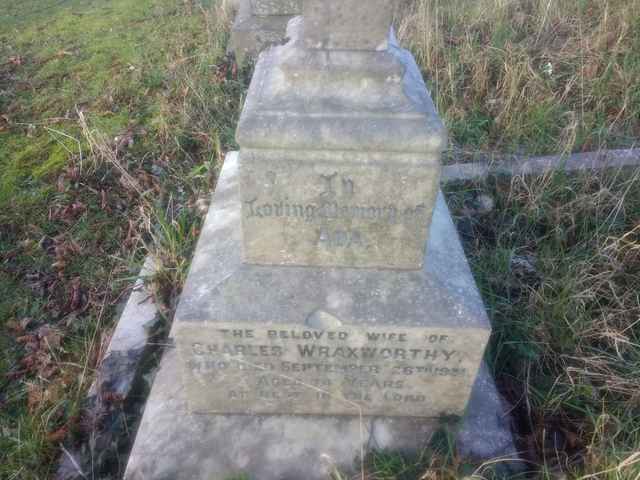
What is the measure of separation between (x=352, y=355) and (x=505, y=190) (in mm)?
1806

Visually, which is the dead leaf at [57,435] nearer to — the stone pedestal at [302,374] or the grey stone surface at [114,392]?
the grey stone surface at [114,392]

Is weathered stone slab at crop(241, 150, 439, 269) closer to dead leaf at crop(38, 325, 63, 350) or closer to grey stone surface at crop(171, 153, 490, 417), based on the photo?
grey stone surface at crop(171, 153, 490, 417)

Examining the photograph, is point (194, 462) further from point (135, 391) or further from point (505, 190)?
point (505, 190)

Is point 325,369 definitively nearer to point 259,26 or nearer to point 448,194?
point 448,194

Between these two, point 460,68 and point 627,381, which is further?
point 460,68

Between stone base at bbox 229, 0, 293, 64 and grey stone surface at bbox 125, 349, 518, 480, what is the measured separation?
346 centimetres

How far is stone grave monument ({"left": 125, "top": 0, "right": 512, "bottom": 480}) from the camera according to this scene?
4.75ft

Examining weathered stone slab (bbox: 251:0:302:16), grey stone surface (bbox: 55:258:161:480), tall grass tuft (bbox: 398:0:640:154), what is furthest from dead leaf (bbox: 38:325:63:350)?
weathered stone slab (bbox: 251:0:302:16)

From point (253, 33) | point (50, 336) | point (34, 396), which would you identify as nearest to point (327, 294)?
point (34, 396)

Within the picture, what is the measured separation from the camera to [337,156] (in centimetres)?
150

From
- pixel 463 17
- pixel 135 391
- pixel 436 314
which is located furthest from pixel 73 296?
pixel 463 17

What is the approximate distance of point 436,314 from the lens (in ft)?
5.53

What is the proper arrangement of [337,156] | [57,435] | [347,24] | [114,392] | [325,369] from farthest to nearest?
[114,392] < [57,435] < [325,369] < [337,156] < [347,24]

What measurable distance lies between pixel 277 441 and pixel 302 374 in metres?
0.28
